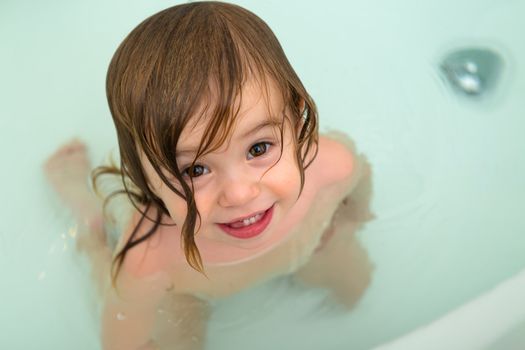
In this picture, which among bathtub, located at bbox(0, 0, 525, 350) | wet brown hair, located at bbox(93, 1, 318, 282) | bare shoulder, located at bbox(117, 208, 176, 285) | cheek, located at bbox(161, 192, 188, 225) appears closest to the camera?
wet brown hair, located at bbox(93, 1, 318, 282)

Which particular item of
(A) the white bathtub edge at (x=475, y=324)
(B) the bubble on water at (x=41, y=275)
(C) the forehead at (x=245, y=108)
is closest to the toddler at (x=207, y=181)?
(C) the forehead at (x=245, y=108)

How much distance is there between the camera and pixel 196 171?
785 millimetres

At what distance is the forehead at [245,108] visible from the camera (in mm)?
703

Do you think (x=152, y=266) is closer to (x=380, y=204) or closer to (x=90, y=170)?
(x=90, y=170)

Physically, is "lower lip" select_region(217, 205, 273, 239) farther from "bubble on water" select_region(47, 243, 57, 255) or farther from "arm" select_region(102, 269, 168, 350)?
"bubble on water" select_region(47, 243, 57, 255)

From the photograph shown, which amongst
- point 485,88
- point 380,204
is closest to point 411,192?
point 380,204

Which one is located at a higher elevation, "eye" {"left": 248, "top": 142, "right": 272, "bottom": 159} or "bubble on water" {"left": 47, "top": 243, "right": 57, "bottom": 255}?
"eye" {"left": 248, "top": 142, "right": 272, "bottom": 159}

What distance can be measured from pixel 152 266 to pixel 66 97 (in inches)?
20.9

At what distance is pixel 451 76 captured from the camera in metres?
1.36

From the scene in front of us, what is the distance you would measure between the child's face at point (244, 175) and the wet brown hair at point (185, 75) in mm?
14

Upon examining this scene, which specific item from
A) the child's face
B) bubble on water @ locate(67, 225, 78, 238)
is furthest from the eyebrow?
bubble on water @ locate(67, 225, 78, 238)

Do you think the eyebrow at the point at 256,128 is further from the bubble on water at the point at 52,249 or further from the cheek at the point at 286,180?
the bubble on water at the point at 52,249

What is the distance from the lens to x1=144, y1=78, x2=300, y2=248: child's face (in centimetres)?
73

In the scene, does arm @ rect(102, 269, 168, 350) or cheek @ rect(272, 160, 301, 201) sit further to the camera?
arm @ rect(102, 269, 168, 350)
